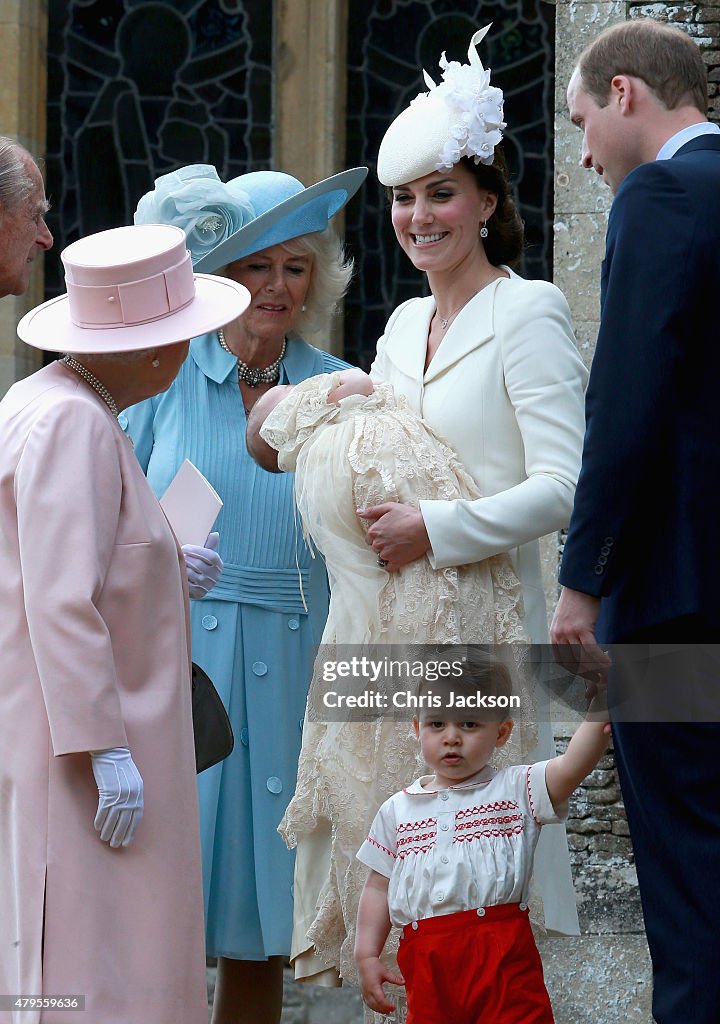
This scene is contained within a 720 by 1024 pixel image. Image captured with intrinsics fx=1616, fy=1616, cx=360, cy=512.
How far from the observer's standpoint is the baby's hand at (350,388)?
11.7 ft

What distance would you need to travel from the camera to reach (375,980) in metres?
3.22

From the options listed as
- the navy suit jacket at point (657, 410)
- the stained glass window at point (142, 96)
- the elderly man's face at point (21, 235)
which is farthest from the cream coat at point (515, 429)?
the stained glass window at point (142, 96)

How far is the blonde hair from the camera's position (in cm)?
411

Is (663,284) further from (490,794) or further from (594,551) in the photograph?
(490,794)

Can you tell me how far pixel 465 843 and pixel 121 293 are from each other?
1.25 m

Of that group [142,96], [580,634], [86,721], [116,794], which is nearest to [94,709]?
[86,721]

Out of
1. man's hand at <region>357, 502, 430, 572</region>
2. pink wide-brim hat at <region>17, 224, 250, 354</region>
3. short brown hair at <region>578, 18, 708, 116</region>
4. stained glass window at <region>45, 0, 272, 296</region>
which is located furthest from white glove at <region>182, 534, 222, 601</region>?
stained glass window at <region>45, 0, 272, 296</region>

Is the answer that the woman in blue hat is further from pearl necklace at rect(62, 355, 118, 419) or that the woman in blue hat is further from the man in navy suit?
the man in navy suit

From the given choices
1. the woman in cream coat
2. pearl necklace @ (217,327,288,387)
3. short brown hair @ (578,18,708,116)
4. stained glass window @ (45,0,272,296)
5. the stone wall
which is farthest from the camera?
stained glass window @ (45,0,272,296)

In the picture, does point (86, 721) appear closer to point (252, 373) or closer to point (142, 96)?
point (252, 373)

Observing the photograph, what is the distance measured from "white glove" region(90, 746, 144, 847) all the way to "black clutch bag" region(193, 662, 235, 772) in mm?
442

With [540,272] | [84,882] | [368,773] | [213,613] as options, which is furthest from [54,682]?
[540,272]

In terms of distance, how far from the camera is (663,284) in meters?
2.79

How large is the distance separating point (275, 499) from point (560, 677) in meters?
0.97
